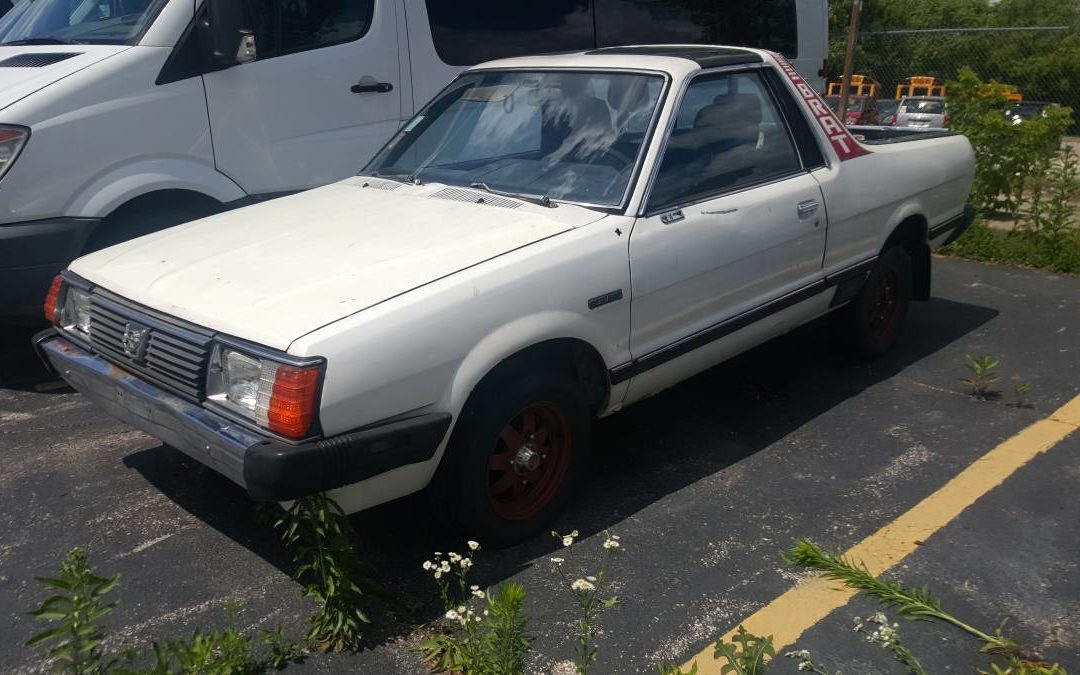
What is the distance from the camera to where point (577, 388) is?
359 centimetres

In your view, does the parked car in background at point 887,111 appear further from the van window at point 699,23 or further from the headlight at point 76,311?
the headlight at point 76,311

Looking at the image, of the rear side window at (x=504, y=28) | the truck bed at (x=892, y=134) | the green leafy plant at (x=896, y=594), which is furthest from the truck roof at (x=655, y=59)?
the green leafy plant at (x=896, y=594)

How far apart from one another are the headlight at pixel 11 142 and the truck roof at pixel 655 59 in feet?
7.04

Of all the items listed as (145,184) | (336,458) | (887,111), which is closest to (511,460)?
(336,458)

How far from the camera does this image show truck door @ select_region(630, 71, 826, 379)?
379 cm

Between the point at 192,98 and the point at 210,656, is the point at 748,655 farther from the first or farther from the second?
the point at 192,98

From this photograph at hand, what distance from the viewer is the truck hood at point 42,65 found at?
4789 millimetres

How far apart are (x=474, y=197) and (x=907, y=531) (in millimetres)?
2047

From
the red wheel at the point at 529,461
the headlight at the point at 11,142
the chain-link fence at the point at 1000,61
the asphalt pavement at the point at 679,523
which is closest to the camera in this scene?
the asphalt pavement at the point at 679,523

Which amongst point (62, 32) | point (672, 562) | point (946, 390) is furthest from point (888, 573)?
point (62, 32)

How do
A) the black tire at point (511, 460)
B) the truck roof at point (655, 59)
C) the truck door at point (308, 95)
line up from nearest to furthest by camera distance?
the black tire at point (511, 460) < the truck roof at point (655, 59) < the truck door at point (308, 95)

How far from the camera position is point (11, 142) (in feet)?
15.3

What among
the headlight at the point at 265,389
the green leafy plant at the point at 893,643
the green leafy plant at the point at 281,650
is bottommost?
the green leafy plant at the point at 281,650

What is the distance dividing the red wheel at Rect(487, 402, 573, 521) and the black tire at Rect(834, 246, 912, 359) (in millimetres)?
2206
